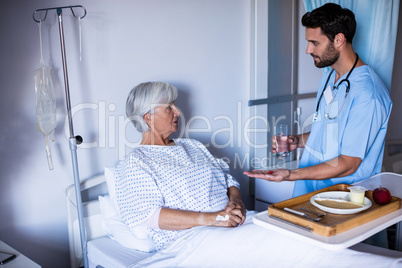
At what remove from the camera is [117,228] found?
205cm

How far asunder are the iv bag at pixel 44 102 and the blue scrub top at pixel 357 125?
139cm

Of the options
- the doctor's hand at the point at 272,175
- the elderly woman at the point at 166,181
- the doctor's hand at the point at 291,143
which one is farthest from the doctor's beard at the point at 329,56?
the elderly woman at the point at 166,181

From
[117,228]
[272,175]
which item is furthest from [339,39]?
[117,228]

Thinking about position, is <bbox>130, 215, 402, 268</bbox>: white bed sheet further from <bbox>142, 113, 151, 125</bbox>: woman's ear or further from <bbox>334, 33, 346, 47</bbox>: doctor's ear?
<bbox>334, 33, 346, 47</bbox>: doctor's ear

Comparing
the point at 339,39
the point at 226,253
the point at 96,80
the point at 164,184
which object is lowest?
the point at 226,253

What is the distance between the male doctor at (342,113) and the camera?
1.81m

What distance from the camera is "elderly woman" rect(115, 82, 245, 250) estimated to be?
1.88 meters

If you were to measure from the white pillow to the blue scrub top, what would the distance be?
0.95 m

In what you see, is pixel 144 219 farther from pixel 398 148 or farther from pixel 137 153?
pixel 398 148

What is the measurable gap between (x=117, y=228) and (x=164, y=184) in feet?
1.19

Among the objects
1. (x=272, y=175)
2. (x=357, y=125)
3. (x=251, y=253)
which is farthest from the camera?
(x=357, y=125)

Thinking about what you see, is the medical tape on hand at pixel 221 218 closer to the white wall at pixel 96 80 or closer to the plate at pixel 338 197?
the plate at pixel 338 197

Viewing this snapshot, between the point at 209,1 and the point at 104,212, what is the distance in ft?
5.24

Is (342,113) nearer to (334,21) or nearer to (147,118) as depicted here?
(334,21)
